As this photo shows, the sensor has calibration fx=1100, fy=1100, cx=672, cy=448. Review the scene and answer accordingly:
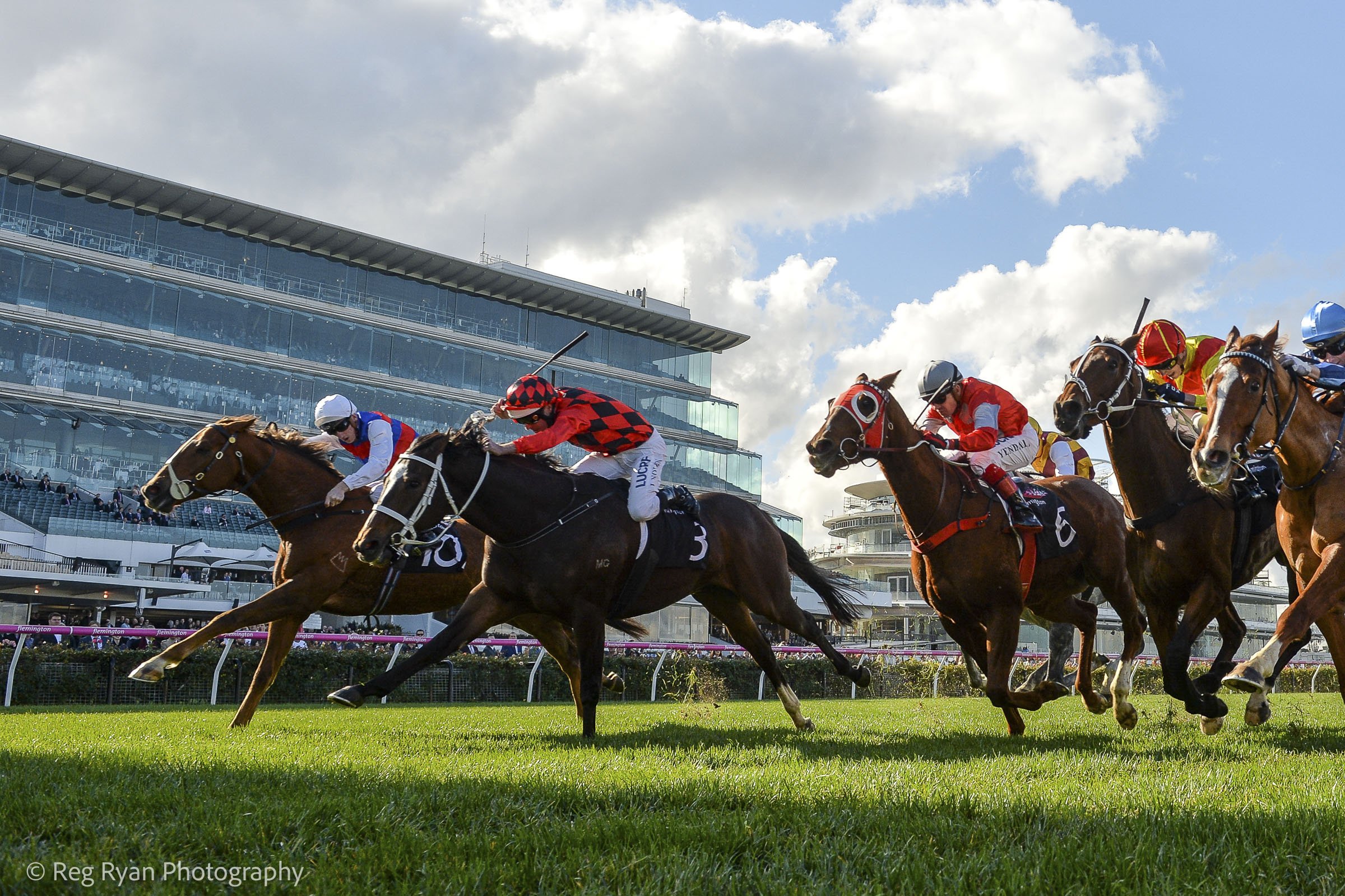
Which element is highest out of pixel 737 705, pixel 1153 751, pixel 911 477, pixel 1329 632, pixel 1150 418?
pixel 1150 418

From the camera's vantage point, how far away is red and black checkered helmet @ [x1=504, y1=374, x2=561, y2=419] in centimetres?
659

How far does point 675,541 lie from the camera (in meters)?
6.89

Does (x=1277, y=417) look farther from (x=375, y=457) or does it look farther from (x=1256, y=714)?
(x=375, y=457)

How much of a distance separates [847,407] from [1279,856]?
3.72 m

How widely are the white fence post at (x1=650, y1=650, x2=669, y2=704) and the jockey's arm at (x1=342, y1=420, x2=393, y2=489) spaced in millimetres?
7484

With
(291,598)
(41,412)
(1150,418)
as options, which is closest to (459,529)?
(291,598)

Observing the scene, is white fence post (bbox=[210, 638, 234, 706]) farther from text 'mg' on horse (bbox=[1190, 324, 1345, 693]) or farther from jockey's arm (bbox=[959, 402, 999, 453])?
text 'mg' on horse (bbox=[1190, 324, 1345, 693])

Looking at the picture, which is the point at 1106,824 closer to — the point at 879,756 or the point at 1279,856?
the point at 1279,856

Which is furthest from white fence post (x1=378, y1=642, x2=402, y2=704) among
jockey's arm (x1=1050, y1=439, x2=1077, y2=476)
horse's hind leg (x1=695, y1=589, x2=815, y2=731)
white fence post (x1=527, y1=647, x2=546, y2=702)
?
jockey's arm (x1=1050, y1=439, x2=1077, y2=476)

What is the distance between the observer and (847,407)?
20.4 ft

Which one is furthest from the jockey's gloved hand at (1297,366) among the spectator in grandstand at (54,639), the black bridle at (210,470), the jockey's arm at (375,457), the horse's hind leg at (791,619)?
the spectator in grandstand at (54,639)

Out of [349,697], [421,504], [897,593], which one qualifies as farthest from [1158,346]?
[897,593]

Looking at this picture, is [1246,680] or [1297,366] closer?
[1246,680]

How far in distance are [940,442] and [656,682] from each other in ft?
32.5
